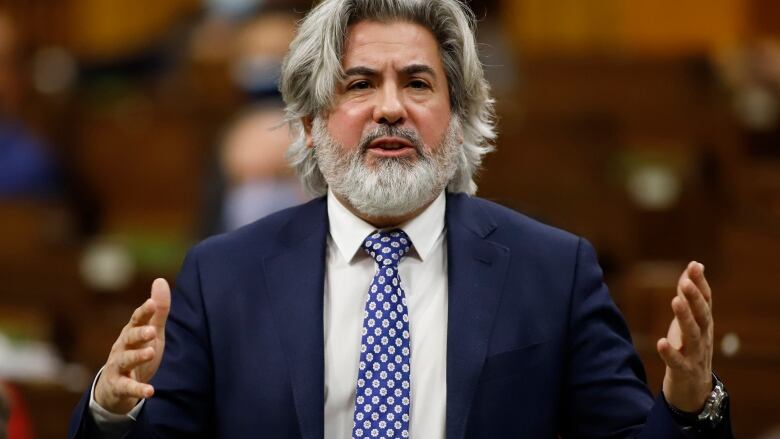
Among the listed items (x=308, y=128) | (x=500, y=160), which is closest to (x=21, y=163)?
(x=500, y=160)

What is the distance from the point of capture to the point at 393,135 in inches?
110

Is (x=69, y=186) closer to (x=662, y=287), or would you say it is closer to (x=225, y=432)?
(x=662, y=287)

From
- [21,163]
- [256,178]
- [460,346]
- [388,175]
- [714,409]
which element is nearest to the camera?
[714,409]

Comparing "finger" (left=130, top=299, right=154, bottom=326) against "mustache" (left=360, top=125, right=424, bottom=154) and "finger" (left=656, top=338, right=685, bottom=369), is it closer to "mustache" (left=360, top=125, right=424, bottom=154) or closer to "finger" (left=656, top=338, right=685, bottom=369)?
"mustache" (left=360, top=125, right=424, bottom=154)

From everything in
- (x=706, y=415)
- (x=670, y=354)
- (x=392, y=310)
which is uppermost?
(x=392, y=310)

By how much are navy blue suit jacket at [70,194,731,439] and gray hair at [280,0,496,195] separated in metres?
0.23

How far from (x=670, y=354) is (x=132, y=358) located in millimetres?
901

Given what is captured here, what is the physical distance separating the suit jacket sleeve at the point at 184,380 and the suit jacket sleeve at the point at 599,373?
2.21 ft

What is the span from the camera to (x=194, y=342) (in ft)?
9.00

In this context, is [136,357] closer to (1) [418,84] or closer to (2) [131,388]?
(2) [131,388]

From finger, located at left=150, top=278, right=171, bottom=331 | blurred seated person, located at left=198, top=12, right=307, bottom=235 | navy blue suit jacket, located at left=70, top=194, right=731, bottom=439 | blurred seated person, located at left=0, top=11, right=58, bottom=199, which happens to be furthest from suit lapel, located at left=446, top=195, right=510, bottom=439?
blurred seated person, located at left=0, top=11, right=58, bottom=199

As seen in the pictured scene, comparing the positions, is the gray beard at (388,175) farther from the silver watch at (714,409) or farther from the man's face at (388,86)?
the silver watch at (714,409)

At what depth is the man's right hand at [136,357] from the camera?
96.6 inches

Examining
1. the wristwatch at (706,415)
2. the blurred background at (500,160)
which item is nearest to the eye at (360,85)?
the wristwatch at (706,415)
